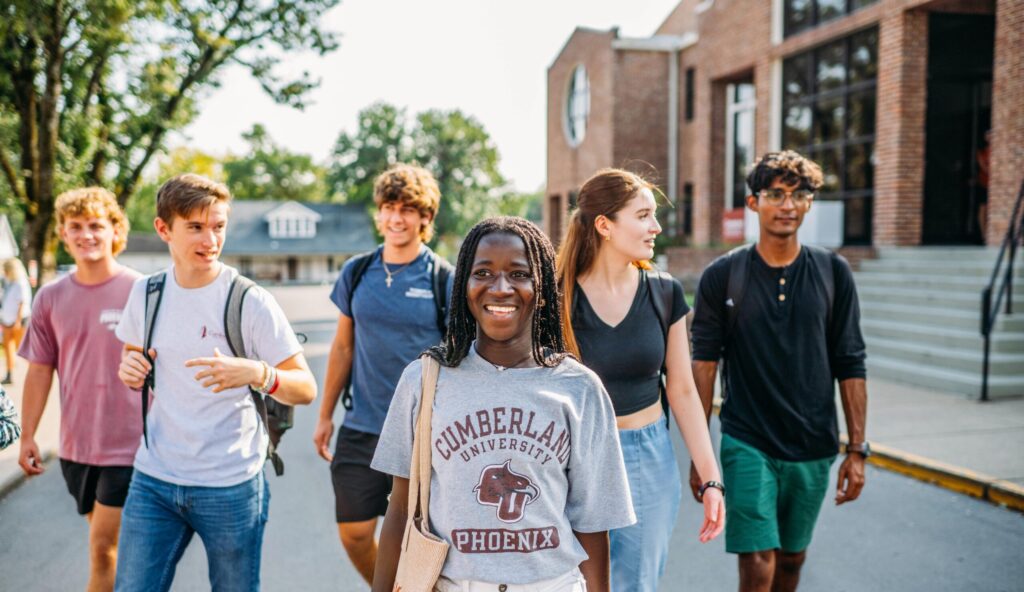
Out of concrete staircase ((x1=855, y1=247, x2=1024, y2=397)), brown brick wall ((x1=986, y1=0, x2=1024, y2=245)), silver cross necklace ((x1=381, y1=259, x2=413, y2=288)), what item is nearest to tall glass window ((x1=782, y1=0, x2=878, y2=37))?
brown brick wall ((x1=986, y1=0, x2=1024, y2=245))

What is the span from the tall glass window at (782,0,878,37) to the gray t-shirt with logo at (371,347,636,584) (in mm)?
15253

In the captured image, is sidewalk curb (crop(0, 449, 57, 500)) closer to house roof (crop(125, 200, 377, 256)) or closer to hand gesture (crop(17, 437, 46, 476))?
hand gesture (crop(17, 437, 46, 476))

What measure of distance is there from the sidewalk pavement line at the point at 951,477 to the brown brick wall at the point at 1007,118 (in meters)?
6.75

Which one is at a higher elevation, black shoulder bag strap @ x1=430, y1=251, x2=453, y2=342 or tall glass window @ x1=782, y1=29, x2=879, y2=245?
tall glass window @ x1=782, y1=29, x2=879, y2=245

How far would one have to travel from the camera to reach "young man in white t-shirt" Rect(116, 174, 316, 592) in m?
2.88

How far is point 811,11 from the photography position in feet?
55.3

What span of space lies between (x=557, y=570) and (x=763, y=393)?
175cm

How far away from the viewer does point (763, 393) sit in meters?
3.48

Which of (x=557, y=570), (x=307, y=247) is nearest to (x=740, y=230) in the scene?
(x=557, y=570)

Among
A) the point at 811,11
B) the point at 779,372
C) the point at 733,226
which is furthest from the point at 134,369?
the point at 733,226

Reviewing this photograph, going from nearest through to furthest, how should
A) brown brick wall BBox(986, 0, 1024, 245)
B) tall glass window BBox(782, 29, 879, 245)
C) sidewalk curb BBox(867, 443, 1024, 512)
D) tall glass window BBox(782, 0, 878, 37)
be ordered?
sidewalk curb BBox(867, 443, 1024, 512) → brown brick wall BBox(986, 0, 1024, 245) → tall glass window BBox(782, 29, 879, 245) → tall glass window BBox(782, 0, 878, 37)

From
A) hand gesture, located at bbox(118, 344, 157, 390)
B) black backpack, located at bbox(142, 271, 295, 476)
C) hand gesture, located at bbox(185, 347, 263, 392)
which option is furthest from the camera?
black backpack, located at bbox(142, 271, 295, 476)

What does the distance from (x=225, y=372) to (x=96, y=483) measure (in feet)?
4.73

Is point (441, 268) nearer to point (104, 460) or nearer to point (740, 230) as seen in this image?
point (104, 460)
